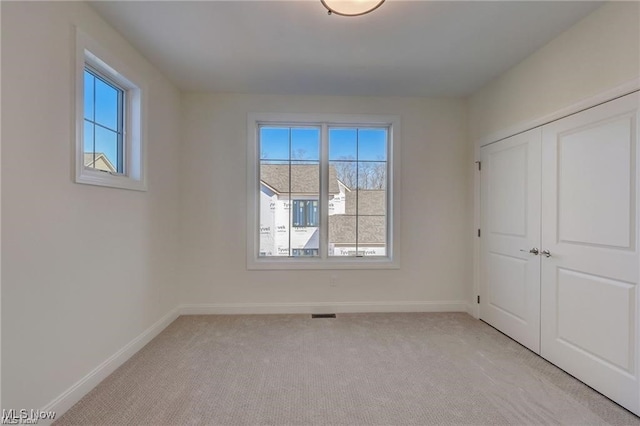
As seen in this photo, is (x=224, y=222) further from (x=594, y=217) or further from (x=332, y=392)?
(x=594, y=217)

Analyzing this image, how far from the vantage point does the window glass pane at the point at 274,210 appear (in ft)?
11.9

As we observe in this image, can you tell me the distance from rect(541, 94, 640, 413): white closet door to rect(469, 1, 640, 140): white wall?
0.61 feet

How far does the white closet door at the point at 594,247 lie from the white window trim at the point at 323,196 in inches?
58.1

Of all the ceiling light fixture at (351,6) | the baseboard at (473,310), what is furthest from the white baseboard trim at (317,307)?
the ceiling light fixture at (351,6)

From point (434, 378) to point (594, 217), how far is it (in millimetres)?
1579

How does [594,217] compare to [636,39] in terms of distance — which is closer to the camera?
[636,39]

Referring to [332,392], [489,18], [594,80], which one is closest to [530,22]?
[489,18]

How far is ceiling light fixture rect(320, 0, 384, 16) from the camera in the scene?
1750 mm

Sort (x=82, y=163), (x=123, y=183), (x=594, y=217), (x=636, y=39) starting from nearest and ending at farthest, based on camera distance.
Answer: (x=636, y=39), (x=82, y=163), (x=594, y=217), (x=123, y=183)

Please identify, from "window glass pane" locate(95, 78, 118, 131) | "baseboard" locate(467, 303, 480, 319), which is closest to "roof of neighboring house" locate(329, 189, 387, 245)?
"baseboard" locate(467, 303, 480, 319)

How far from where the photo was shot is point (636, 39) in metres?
1.77

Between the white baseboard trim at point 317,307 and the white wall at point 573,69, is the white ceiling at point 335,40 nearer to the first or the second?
the white wall at point 573,69

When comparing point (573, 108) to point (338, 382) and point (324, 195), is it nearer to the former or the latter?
point (324, 195)

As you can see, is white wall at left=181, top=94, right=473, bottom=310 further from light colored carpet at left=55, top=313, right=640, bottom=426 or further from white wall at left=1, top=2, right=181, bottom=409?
white wall at left=1, top=2, right=181, bottom=409
